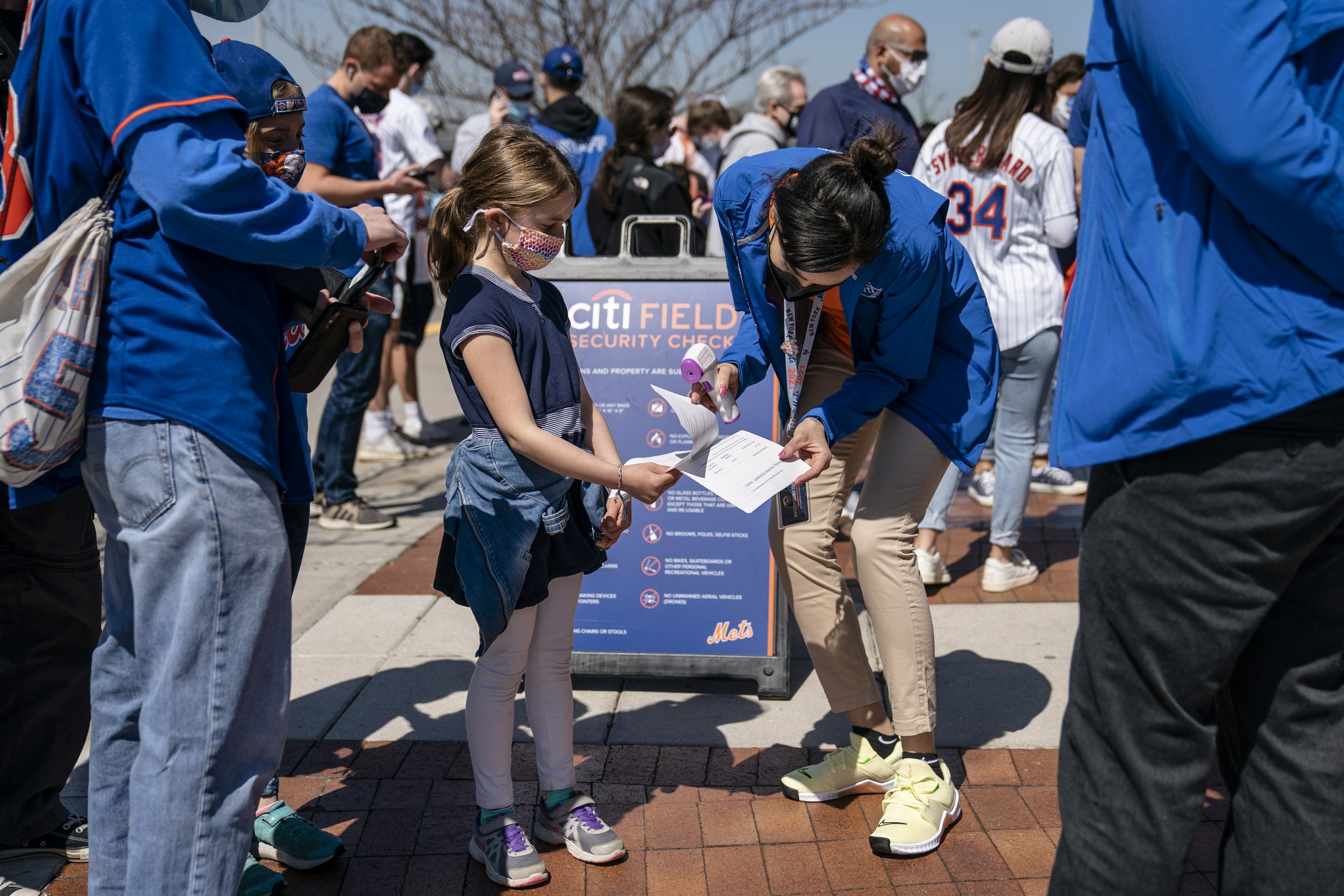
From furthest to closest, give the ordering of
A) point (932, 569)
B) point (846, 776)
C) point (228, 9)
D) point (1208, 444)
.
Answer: point (932, 569), point (846, 776), point (228, 9), point (1208, 444)

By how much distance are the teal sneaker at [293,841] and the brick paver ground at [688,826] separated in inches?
1.6

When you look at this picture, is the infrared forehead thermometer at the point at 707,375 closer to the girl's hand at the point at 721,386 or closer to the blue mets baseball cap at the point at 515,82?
the girl's hand at the point at 721,386

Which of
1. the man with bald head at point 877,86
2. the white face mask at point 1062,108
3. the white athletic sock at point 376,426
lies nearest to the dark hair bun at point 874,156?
the man with bald head at point 877,86

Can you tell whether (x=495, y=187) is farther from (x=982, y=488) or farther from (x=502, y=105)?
(x=502, y=105)

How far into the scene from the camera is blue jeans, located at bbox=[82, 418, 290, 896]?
187 cm

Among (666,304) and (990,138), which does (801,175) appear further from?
(990,138)

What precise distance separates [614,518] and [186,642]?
1.06 m

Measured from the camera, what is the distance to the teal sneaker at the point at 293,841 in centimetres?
268

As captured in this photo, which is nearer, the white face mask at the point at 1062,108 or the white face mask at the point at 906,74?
the white face mask at the point at 906,74

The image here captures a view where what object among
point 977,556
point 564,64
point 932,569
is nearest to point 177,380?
point 932,569

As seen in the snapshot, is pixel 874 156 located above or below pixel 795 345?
above

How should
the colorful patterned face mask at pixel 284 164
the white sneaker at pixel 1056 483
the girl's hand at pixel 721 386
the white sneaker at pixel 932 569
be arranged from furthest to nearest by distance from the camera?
the white sneaker at pixel 1056 483, the white sneaker at pixel 932 569, the girl's hand at pixel 721 386, the colorful patterned face mask at pixel 284 164

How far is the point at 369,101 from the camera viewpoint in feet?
19.2

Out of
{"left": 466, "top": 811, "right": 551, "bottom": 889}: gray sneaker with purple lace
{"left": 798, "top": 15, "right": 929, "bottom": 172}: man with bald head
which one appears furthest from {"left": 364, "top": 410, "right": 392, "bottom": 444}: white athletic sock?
{"left": 466, "top": 811, "right": 551, "bottom": 889}: gray sneaker with purple lace
